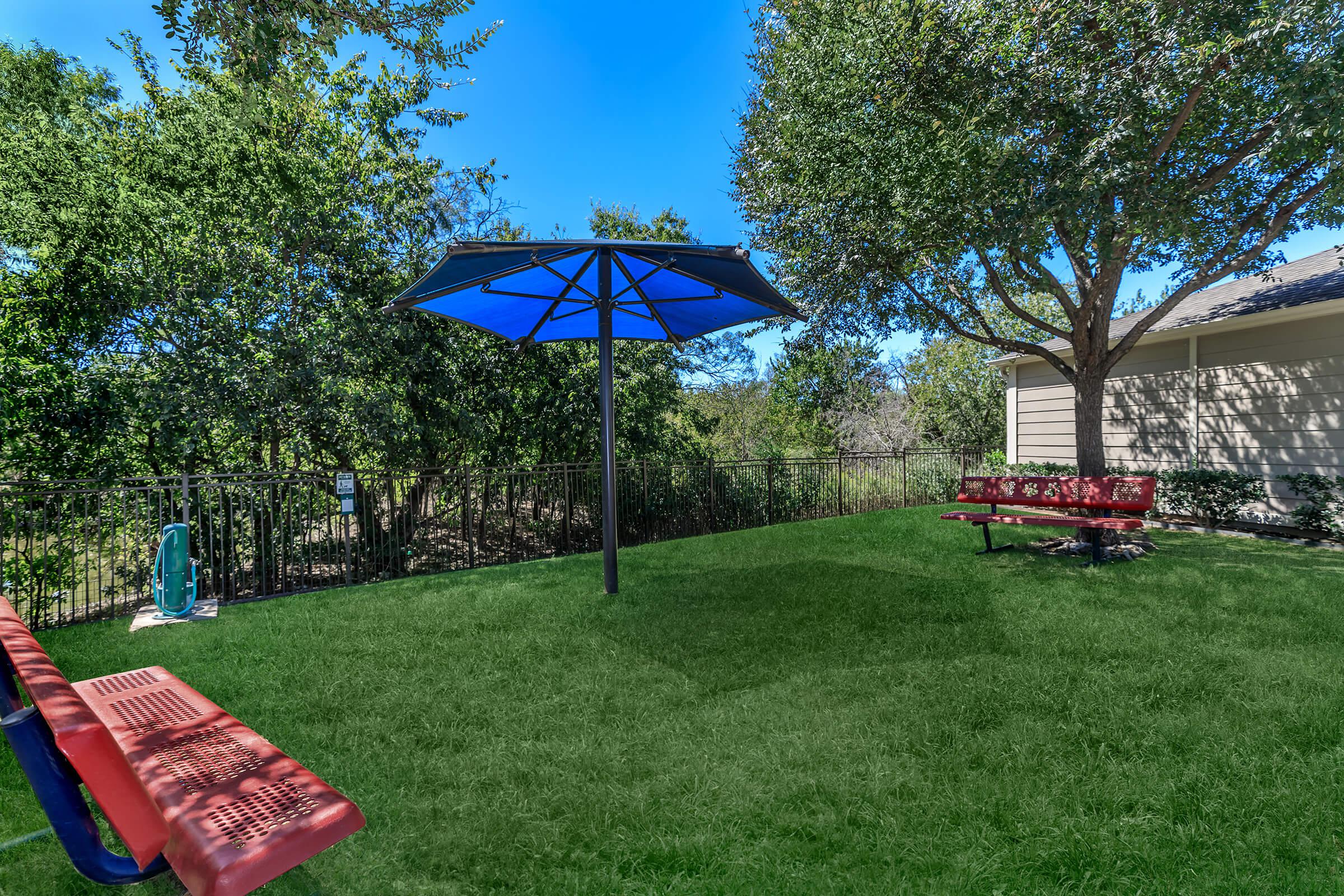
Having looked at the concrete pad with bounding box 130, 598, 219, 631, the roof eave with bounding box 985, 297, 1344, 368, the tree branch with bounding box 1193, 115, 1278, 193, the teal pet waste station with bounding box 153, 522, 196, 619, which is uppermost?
the tree branch with bounding box 1193, 115, 1278, 193

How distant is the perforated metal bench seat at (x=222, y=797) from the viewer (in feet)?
4.39

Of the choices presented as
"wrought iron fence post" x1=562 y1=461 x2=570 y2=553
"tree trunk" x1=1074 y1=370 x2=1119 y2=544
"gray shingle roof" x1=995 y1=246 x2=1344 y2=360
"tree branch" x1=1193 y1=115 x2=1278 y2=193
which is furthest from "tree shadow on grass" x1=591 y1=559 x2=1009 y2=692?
"gray shingle roof" x1=995 y1=246 x2=1344 y2=360

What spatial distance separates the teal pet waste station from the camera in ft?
17.0

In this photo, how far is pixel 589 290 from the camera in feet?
19.8

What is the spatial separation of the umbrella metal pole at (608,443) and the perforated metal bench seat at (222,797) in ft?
11.0

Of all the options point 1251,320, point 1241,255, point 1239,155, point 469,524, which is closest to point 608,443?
point 469,524

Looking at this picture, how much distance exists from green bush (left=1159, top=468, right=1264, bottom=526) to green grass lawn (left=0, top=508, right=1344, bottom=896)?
4682 mm

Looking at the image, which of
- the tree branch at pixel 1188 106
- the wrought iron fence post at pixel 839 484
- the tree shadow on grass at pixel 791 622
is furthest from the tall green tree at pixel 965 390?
the tree shadow on grass at pixel 791 622

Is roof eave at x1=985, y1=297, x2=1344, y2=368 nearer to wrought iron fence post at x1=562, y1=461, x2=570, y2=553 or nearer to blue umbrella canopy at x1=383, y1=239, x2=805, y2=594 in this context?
blue umbrella canopy at x1=383, y1=239, x2=805, y2=594

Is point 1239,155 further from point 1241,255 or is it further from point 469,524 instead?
point 469,524

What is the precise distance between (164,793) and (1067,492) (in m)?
8.41

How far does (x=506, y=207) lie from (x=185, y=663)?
29.9 ft

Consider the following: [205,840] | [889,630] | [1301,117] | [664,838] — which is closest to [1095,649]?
[889,630]

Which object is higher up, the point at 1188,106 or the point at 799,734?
the point at 1188,106
